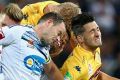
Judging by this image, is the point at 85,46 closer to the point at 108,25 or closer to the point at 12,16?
the point at 12,16

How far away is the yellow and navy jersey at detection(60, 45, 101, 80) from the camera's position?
3861mm

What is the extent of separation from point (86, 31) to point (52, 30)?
47cm

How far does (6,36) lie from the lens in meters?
3.56

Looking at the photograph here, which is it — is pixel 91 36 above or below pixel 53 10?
below

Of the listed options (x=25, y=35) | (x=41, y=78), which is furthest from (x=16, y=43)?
(x=41, y=78)

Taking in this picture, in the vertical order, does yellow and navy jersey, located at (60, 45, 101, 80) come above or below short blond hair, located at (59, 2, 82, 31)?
below

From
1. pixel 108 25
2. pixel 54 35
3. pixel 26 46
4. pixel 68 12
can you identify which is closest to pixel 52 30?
pixel 54 35

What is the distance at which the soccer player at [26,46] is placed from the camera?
3590 mm

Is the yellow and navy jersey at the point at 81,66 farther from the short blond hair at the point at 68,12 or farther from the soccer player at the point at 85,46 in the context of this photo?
the short blond hair at the point at 68,12

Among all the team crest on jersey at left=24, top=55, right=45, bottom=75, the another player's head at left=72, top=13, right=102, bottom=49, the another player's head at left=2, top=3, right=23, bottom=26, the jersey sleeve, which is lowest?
the team crest on jersey at left=24, top=55, right=45, bottom=75

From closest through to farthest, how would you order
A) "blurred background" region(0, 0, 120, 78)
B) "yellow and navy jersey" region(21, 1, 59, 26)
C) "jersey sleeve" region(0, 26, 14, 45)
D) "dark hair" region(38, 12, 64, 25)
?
1. "jersey sleeve" region(0, 26, 14, 45)
2. "dark hair" region(38, 12, 64, 25)
3. "yellow and navy jersey" region(21, 1, 59, 26)
4. "blurred background" region(0, 0, 120, 78)

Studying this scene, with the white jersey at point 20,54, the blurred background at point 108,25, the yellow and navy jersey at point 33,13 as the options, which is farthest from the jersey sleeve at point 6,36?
the blurred background at point 108,25

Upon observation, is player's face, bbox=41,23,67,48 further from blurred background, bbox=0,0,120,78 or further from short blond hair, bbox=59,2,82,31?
blurred background, bbox=0,0,120,78

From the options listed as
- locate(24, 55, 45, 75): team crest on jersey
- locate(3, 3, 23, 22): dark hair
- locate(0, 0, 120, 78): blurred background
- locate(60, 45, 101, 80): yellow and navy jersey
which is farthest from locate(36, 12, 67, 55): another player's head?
locate(0, 0, 120, 78): blurred background
